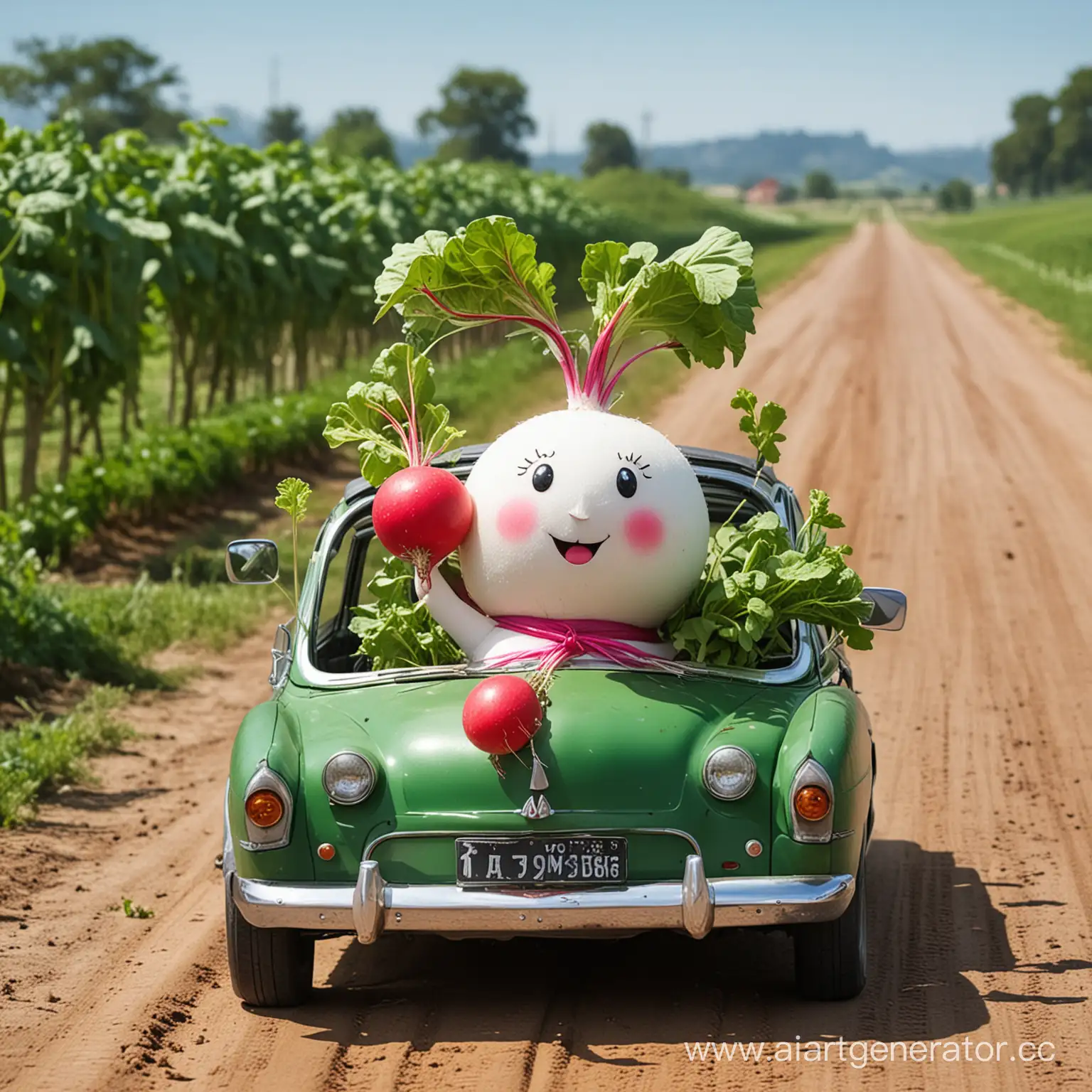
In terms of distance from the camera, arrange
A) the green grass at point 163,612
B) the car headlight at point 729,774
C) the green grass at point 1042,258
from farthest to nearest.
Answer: the green grass at point 1042,258 < the green grass at point 163,612 < the car headlight at point 729,774

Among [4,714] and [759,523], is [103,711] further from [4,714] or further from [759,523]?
[759,523]

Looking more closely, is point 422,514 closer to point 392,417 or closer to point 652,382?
point 392,417

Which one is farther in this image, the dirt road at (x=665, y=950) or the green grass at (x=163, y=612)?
the green grass at (x=163, y=612)

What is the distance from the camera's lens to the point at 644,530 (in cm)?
560

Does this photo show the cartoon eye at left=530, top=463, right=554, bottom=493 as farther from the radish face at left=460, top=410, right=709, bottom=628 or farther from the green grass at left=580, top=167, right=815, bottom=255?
the green grass at left=580, top=167, right=815, bottom=255

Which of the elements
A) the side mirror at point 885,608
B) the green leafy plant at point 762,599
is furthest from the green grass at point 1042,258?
the green leafy plant at point 762,599

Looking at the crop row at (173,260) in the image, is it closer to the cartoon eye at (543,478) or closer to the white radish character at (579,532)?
the white radish character at (579,532)

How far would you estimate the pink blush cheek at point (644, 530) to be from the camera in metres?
5.59

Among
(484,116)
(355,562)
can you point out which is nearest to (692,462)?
(355,562)

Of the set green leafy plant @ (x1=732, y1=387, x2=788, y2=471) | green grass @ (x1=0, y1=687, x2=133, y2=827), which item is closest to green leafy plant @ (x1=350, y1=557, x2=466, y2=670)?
green leafy plant @ (x1=732, y1=387, x2=788, y2=471)

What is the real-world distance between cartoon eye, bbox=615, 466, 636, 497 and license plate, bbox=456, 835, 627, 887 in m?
1.14

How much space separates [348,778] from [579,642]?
0.93m

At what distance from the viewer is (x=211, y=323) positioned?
63.2 ft

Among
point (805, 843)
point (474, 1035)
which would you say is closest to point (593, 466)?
point (805, 843)
